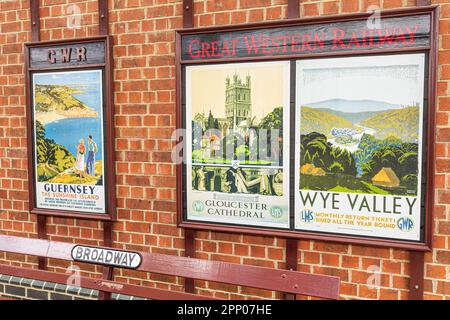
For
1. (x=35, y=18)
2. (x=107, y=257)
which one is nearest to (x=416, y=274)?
(x=107, y=257)

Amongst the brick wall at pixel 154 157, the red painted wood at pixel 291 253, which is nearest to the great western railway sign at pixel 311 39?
the brick wall at pixel 154 157

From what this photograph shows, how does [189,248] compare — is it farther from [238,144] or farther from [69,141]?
[69,141]

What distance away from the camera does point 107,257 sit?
395 cm

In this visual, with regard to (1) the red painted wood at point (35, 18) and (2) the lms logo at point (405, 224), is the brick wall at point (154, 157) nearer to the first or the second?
(1) the red painted wood at point (35, 18)

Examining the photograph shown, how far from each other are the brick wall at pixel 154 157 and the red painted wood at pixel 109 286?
53 centimetres

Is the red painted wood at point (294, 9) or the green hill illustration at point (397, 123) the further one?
the red painted wood at point (294, 9)

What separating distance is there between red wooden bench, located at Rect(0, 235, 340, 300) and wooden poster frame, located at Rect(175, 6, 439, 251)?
37 centimetres

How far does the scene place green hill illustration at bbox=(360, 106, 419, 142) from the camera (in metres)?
3.29

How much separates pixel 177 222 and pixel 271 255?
0.93 m

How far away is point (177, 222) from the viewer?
406 cm

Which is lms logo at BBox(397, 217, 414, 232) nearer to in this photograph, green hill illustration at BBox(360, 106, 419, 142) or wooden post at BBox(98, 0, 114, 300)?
green hill illustration at BBox(360, 106, 419, 142)

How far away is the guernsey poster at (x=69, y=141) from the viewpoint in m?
4.34
